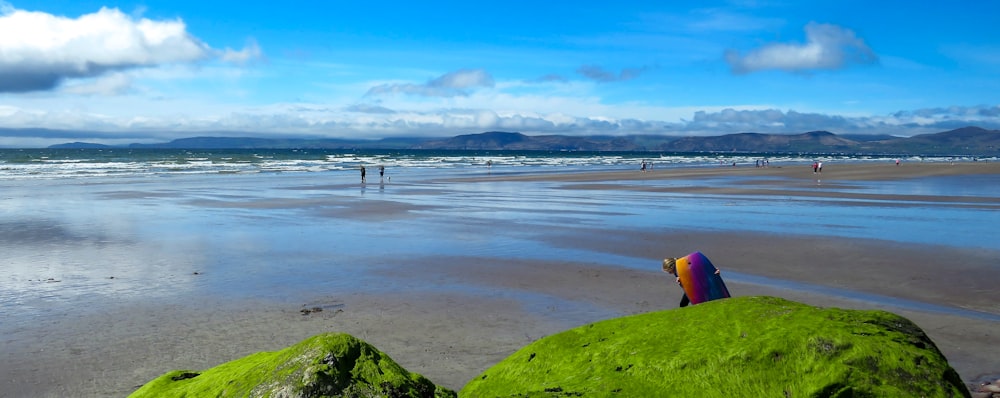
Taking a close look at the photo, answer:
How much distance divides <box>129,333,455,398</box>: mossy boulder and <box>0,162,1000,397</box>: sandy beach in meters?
4.40

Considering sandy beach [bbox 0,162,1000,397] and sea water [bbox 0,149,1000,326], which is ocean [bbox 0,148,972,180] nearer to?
sea water [bbox 0,149,1000,326]

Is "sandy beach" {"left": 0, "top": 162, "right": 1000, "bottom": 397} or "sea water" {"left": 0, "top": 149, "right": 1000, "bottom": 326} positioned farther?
"sea water" {"left": 0, "top": 149, "right": 1000, "bottom": 326}

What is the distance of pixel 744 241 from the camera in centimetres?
1970

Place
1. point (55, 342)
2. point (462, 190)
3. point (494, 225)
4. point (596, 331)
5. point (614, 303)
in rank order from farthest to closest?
point (462, 190) → point (494, 225) → point (614, 303) → point (55, 342) → point (596, 331)

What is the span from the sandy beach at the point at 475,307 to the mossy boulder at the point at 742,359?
438 cm

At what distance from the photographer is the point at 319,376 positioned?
331cm

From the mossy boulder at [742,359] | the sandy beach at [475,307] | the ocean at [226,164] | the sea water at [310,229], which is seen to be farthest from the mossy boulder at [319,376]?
the ocean at [226,164]

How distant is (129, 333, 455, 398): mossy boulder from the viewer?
3307 mm

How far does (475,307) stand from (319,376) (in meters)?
8.68

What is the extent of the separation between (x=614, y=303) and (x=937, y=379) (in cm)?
900

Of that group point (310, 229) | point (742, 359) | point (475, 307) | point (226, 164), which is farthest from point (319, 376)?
point (226, 164)

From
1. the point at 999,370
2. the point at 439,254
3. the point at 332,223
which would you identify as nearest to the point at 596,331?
the point at 999,370

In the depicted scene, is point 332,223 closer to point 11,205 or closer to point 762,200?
point 11,205

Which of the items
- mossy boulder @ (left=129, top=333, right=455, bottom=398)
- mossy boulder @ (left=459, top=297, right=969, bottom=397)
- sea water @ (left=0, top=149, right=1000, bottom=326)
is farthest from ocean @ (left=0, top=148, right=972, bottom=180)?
mossy boulder @ (left=459, top=297, right=969, bottom=397)
